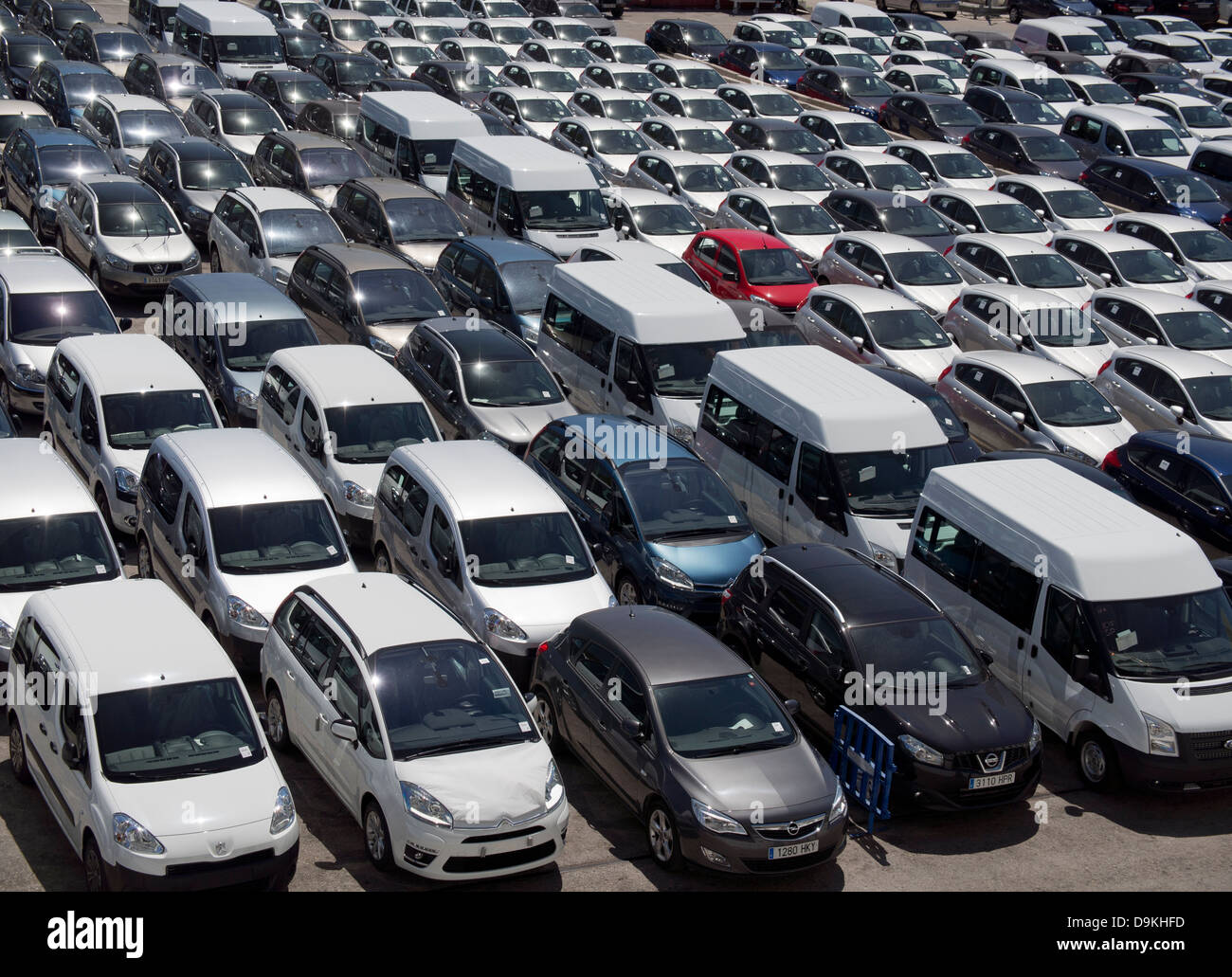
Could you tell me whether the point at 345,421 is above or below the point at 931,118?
below

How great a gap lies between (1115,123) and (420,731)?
25.9m

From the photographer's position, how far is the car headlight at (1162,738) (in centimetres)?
1251

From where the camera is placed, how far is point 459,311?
70.3 ft

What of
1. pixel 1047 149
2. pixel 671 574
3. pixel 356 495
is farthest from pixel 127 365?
pixel 1047 149

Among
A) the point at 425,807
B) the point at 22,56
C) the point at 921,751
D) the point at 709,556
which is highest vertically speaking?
the point at 22,56

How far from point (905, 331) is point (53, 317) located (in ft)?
37.4

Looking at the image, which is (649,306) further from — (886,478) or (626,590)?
(626,590)

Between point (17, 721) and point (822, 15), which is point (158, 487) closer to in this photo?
point (17, 721)

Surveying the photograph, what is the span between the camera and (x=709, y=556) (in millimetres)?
14930

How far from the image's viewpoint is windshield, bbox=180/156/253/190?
24.2 meters

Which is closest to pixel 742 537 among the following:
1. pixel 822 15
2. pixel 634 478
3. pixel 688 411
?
pixel 634 478

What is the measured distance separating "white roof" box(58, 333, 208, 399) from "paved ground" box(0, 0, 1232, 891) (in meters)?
4.43

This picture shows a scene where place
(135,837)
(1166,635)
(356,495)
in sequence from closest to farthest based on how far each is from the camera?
(135,837) < (1166,635) < (356,495)

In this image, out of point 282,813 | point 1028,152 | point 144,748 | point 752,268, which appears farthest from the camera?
Result: point 1028,152
